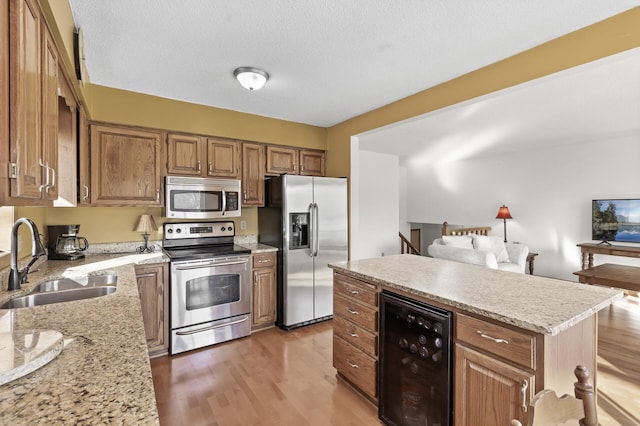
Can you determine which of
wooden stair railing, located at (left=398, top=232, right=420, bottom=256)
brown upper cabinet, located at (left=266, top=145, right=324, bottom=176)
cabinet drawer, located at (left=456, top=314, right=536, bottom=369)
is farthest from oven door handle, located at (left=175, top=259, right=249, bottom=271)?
wooden stair railing, located at (left=398, top=232, right=420, bottom=256)

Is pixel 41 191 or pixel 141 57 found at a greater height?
pixel 141 57

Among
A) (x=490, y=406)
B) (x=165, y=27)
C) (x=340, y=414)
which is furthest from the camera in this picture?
(x=340, y=414)

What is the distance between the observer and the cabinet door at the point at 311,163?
4.11 metres

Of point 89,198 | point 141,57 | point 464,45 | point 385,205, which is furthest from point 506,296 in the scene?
point 385,205

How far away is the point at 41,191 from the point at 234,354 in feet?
7.33

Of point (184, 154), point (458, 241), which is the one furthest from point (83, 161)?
point (458, 241)

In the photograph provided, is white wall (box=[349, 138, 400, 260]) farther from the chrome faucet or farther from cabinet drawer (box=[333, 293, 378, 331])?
the chrome faucet

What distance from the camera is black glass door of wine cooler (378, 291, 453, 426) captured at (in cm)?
159

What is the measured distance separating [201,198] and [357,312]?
2075 mm

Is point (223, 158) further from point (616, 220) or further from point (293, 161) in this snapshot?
point (616, 220)

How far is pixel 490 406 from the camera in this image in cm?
141

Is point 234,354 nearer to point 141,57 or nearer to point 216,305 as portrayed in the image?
point 216,305

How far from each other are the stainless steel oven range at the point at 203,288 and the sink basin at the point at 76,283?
2.31ft

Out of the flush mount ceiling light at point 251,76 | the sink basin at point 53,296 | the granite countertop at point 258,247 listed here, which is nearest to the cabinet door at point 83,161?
the sink basin at point 53,296
